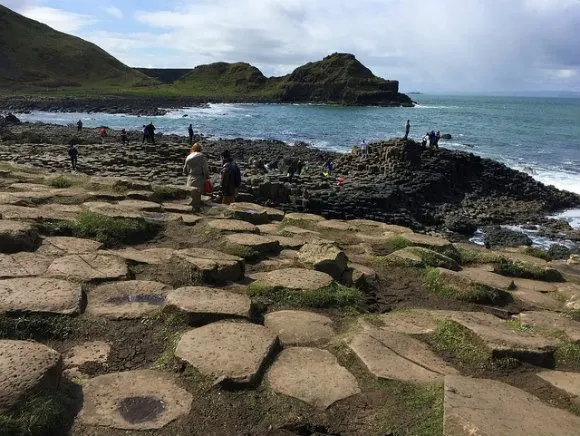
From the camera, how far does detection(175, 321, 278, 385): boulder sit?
9.86ft

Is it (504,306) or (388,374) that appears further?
(504,306)

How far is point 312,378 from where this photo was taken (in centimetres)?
306

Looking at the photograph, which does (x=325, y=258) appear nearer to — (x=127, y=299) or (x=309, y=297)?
(x=309, y=297)

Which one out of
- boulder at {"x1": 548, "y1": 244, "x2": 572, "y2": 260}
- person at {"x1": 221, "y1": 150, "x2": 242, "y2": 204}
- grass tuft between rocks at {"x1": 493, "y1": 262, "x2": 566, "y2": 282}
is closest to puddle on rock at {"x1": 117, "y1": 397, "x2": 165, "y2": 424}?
grass tuft between rocks at {"x1": 493, "y1": 262, "x2": 566, "y2": 282}

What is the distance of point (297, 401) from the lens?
285cm

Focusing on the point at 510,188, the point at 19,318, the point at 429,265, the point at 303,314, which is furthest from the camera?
the point at 510,188

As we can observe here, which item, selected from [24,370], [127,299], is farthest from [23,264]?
[24,370]

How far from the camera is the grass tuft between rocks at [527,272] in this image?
6098 millimetres

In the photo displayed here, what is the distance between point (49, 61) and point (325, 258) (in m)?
124

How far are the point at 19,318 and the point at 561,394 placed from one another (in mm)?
3374

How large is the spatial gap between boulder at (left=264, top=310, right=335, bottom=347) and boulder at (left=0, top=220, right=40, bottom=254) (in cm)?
239

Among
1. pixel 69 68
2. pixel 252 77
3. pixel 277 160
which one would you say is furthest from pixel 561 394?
pixel 252 77

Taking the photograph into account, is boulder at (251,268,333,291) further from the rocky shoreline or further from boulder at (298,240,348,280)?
the rocky shoreline

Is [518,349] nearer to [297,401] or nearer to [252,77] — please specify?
[297,401]
